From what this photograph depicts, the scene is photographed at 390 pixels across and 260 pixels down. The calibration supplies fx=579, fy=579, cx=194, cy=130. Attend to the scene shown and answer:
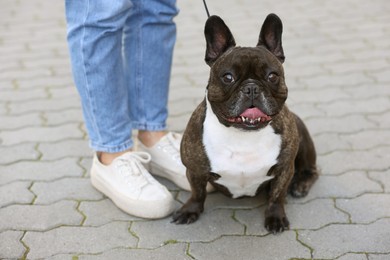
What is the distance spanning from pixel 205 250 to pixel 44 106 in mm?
2198

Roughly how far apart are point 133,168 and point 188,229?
19.1 inches

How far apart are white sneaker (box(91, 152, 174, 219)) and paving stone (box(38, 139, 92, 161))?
48 cm

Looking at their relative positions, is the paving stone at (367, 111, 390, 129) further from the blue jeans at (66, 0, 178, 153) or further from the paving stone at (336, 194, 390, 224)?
the blue jeans at (66, 0, 178, 153)

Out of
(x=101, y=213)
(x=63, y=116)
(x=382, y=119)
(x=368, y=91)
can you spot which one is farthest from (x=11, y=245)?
(x=368, y=91)

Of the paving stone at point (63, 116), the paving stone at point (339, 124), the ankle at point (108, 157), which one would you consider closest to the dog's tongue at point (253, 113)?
the ankle at point (108, 157)

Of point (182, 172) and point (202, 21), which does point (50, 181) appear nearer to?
point (182, 172)

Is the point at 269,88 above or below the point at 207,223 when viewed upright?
above

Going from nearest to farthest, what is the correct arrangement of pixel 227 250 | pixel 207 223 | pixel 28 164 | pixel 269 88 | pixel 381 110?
pixel 269 88
pixel 227 250
pixel 207 223
pixel 28 164
pixel 381 110

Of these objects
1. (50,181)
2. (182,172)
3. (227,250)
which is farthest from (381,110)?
(50,181)

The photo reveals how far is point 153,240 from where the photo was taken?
290 centimetres

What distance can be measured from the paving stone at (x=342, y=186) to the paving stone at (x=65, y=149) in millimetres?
1419

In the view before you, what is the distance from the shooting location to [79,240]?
290 centimetres

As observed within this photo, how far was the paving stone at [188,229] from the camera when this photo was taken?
9.55 ft

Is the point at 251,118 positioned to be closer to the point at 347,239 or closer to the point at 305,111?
the point at 347,239
